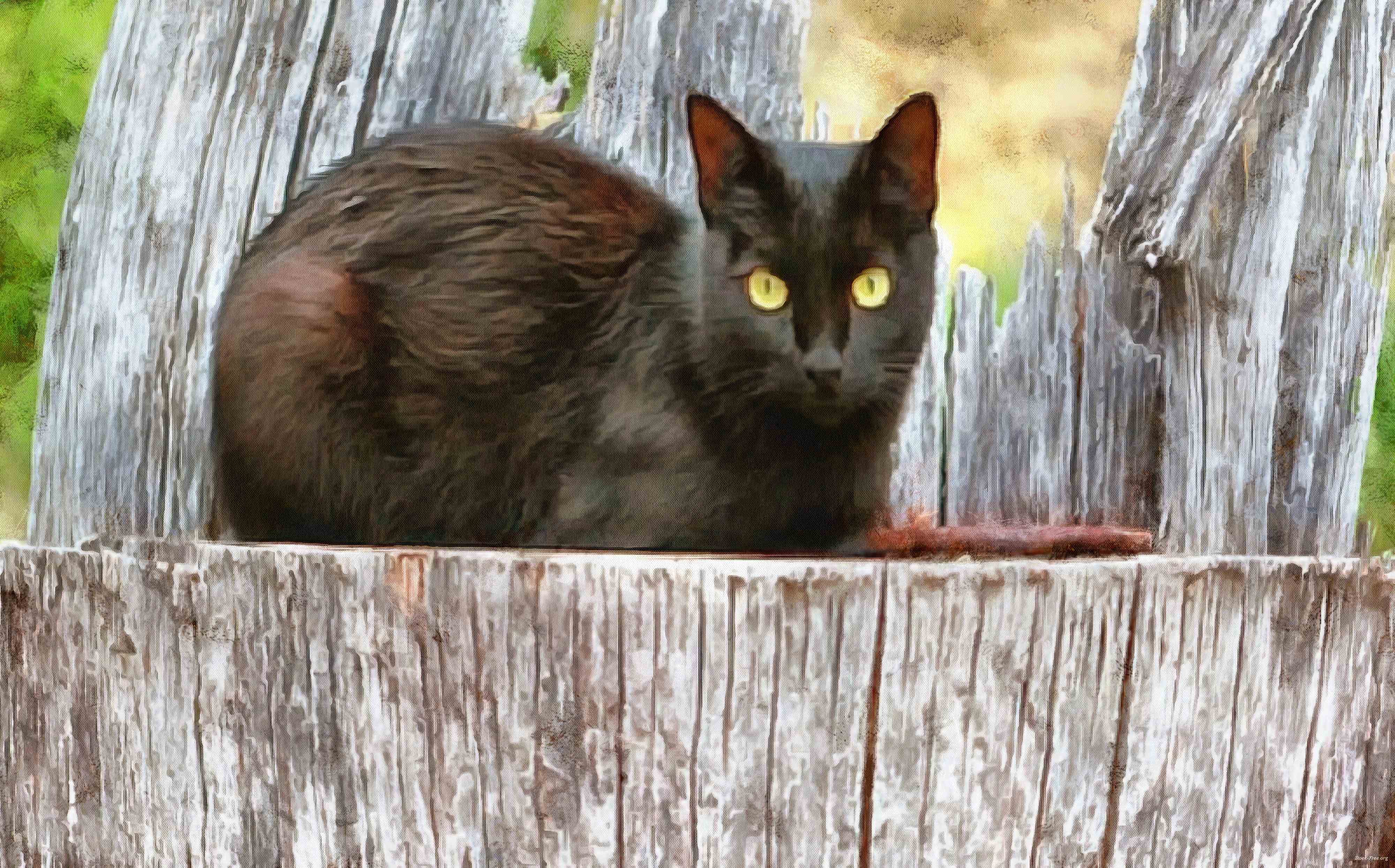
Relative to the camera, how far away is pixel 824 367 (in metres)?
1.82

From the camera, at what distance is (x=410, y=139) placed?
2.20 m

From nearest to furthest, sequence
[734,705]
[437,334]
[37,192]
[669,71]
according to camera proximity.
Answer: [734,705], [437,334], [669,71], [37,192]

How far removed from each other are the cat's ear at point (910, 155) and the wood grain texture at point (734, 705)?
0.76 m

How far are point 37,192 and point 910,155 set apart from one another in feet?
10.8

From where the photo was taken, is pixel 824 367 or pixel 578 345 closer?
pixel 824 367

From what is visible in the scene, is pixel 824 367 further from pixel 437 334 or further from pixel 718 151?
pixel 437 334

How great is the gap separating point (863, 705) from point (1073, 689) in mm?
220

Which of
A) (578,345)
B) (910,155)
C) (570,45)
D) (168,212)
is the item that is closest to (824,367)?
(910,155)

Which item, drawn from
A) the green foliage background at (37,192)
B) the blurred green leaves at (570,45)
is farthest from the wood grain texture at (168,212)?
the green foliage background at (37,192)

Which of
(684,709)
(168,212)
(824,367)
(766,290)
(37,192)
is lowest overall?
(684,709)

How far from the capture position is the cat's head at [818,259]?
6.10 feet

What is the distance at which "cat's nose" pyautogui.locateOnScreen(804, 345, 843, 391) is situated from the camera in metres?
1.82

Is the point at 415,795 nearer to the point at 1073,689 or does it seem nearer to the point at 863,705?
the point at 863,705

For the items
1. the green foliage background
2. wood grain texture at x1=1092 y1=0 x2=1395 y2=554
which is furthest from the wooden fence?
the green foliage background
